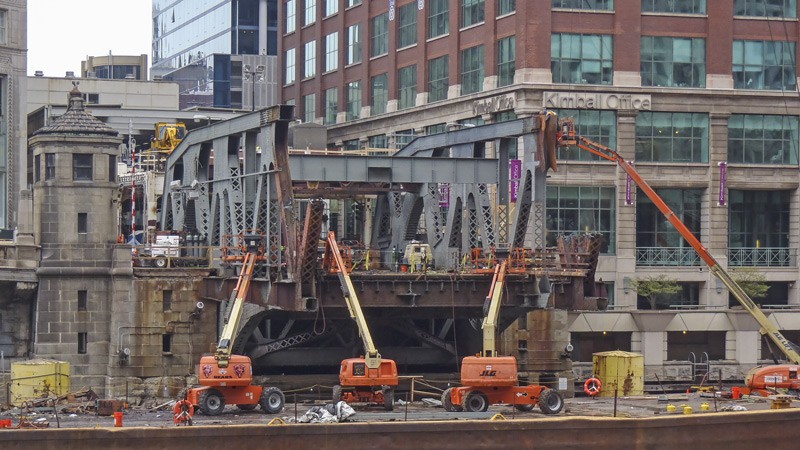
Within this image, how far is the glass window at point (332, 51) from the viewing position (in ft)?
343

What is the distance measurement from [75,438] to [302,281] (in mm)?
13615

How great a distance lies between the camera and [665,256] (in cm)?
8275

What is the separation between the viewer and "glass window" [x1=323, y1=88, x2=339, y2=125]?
10488 cm

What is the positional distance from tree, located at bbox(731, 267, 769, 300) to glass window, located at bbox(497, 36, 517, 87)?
1478 centimetres

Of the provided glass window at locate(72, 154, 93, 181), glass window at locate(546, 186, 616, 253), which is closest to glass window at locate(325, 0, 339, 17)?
glass window at locate(546, 186, 616, 253)

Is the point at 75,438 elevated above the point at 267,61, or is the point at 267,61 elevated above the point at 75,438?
the point at 267,61

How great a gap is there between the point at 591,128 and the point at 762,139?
949cm

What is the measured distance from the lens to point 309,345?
215ft

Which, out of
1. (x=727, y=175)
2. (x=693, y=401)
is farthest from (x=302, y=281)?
(x=727, y=175)

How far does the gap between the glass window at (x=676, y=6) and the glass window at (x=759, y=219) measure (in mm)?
9475

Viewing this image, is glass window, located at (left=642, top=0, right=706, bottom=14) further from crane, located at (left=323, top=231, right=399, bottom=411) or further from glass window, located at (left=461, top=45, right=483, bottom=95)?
crane, located at (left=323, top=231, right=399, bottom=411)

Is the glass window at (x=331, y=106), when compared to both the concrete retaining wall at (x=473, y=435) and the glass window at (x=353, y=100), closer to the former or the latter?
the glass window at (x=353, y=100)

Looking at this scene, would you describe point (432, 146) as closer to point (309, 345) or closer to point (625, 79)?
point (309, 345)

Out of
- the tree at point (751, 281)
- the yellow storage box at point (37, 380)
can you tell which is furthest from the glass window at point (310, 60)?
the yellow storage box at point (37, 380)
